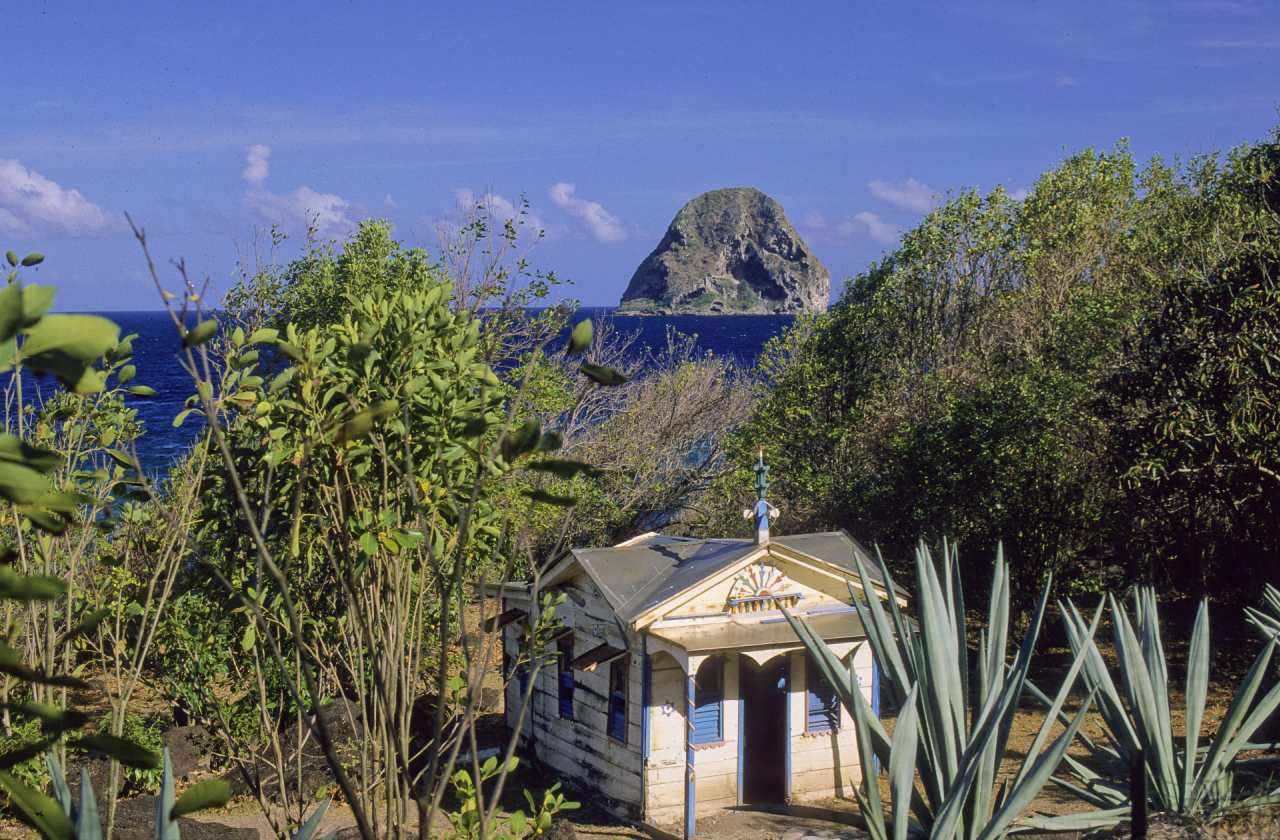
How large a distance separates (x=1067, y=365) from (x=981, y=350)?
3202 millimetres

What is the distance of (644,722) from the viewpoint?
1390cm

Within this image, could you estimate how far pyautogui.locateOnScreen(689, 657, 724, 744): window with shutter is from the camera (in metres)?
14.2

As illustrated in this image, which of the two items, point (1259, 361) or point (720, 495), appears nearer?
point (1259, 361)

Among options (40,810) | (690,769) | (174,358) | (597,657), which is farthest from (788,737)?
(40,810)

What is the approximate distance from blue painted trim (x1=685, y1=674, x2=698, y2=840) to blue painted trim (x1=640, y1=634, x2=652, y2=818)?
1.64 feet

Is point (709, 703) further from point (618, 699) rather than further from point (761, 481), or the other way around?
point (761, 481)

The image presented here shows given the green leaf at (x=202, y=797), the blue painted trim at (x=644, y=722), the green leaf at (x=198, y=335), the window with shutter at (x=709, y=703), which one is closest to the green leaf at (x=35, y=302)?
the green leaf at (x=202, y=797)

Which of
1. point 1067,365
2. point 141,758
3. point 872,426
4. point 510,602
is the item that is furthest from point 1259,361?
point 141,758

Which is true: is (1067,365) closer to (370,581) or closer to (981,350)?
(981,350)

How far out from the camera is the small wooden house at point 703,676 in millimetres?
13883

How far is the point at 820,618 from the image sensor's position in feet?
47.5

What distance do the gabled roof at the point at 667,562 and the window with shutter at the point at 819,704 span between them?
148cm

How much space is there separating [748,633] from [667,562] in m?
1.90

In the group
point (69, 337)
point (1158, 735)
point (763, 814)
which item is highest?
point (69, 337)
